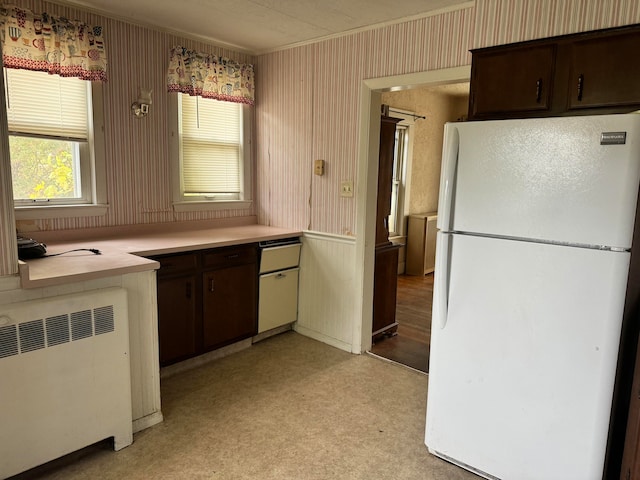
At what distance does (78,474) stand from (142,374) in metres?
0.51

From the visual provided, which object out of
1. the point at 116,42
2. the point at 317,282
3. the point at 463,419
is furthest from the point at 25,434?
the point at 116,42

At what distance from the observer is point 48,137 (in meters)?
2.82

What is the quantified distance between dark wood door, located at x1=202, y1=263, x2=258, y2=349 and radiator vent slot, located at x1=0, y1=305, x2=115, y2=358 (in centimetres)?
102

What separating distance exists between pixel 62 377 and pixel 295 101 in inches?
103

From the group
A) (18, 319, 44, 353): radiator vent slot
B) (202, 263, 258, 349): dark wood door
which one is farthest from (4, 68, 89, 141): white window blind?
(18, 319, 44, 353): radiator vent slot

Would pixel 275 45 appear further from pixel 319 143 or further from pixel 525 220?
pixel 525 220

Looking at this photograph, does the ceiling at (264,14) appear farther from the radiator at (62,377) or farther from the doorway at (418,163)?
the doorway at (418,163)

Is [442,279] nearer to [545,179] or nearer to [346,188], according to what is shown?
[545,179]

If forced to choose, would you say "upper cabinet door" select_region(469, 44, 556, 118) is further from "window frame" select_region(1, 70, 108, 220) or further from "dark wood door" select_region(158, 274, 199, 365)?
"window frame" select_region(1, 70, 108, 220)

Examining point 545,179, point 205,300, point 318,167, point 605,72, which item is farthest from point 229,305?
point 605,72

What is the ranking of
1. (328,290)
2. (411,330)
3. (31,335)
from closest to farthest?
(31,335), (328,290), (411,330)

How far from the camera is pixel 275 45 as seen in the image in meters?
3.66

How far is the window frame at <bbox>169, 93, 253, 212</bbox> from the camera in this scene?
3.47 meters

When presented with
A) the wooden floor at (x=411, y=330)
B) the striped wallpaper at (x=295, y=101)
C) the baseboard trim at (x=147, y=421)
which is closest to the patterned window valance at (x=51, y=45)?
the striped wallpaper at (x=295, y=101)
